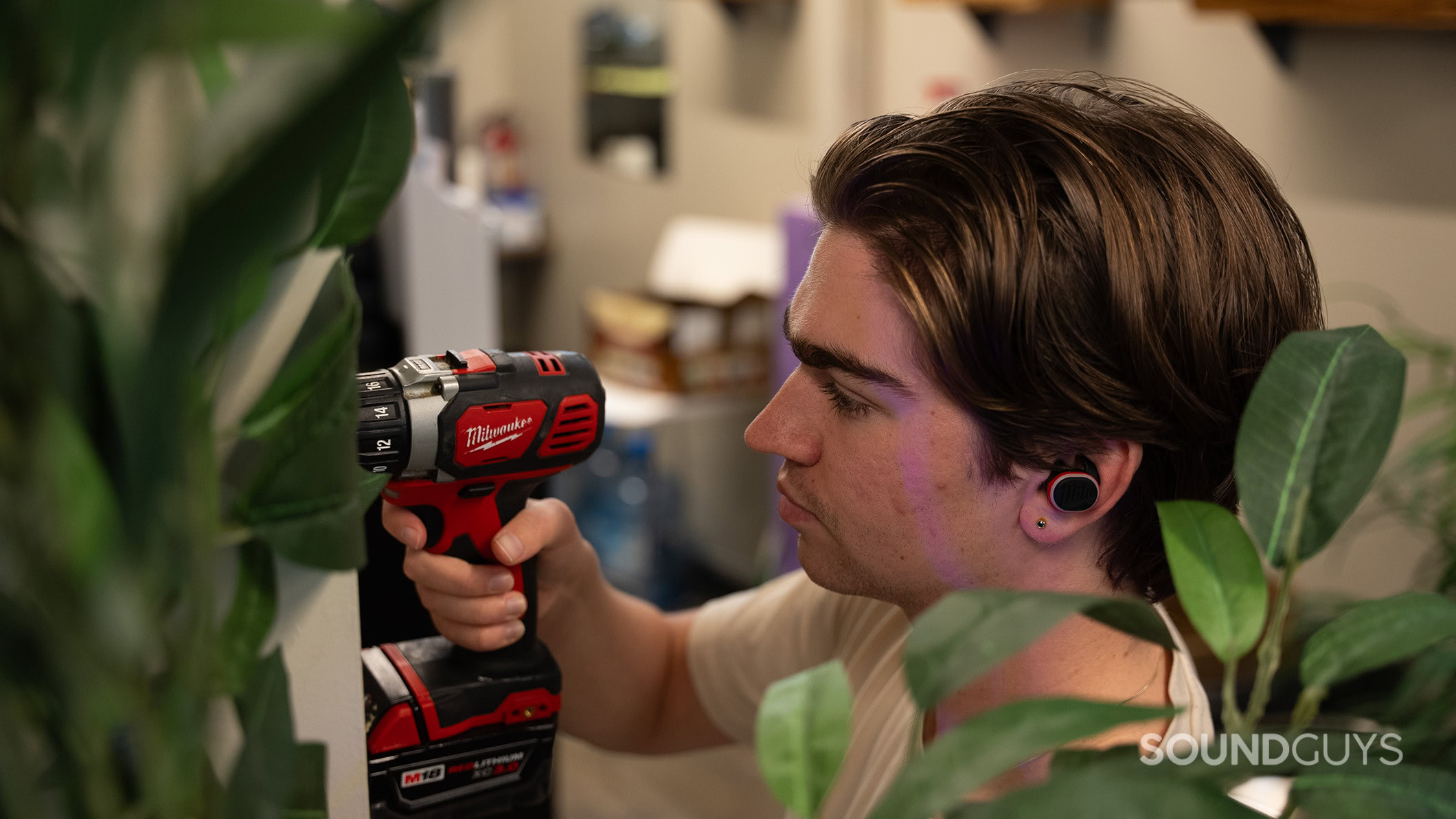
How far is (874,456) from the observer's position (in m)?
0.94

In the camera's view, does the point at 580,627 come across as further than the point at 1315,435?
Yes

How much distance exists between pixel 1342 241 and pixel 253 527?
7.27 feet

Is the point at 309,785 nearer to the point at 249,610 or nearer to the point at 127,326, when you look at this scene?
the point at 249,610

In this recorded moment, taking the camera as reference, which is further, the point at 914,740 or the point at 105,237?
the point at 914,740

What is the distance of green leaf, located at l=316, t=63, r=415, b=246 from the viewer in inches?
14.4

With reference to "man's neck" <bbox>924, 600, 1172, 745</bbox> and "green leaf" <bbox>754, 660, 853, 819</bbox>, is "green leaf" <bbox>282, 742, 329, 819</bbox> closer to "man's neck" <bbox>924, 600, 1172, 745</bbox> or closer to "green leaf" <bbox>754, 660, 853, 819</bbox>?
"green leaf" <bbox>754, 660, 853, 819</bbox>

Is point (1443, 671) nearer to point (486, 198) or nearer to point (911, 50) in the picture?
point (911, 50)

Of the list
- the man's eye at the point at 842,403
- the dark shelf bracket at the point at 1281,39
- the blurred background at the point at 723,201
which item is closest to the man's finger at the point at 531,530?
the blurred background at the point at 723,201

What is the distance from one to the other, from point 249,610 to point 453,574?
614 millimetres

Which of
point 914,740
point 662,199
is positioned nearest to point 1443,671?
point 914,740

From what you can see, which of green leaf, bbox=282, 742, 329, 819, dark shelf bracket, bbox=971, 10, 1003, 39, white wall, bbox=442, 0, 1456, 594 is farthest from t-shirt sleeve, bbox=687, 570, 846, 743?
dark shelf bracket, bbox=971, 10, 1003, 39

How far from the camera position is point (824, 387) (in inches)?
38.1

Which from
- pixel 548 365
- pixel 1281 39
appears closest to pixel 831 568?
pixel 548 365

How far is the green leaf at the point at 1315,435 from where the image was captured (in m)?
0.45
